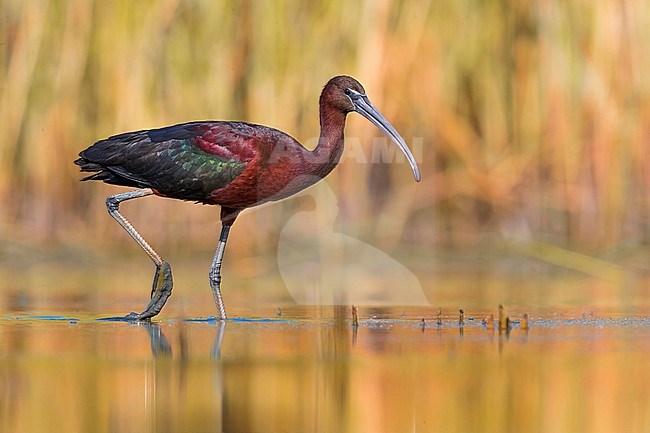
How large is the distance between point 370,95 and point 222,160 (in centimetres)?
314

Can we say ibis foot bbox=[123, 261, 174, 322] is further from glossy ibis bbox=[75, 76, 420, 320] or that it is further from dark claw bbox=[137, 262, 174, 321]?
glossy ibis bbox=[75, 76, 420, 320]

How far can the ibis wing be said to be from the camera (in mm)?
10234

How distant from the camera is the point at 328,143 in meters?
10.4

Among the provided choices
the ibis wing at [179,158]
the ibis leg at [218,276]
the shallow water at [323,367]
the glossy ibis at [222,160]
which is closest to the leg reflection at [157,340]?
the shallow water at [323,367]

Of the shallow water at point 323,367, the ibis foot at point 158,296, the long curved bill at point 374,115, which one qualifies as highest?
the long curved bill at point 374,115

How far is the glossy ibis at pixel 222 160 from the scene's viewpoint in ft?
33.6

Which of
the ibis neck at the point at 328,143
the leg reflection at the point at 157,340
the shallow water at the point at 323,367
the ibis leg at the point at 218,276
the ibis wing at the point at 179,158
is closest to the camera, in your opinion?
the shallow water at the point at 323,367

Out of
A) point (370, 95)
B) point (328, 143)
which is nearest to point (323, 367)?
point (328, 143)

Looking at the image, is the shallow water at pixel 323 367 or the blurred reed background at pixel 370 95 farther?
the blurred reed background at pixel 370 95

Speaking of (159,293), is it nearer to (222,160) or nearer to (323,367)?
(222,160)

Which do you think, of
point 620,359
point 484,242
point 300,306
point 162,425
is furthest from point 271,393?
point 484,242

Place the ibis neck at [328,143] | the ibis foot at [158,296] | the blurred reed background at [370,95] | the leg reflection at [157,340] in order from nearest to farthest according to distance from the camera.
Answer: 1. the leg reflection at [157,340]
2. the ibis foot at [158,296]
3. the ibis neck at [328,143]
4. the blurred reed background at [370,95]

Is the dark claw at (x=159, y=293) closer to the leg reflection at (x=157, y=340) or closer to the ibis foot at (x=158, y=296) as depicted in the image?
the ibis foot at (x=158, y=296)

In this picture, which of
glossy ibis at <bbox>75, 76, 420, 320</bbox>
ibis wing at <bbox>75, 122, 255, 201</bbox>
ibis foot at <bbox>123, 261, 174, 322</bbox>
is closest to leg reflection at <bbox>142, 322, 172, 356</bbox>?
ibis foot at <bbox>123, 261, 174, 322</bbox>
